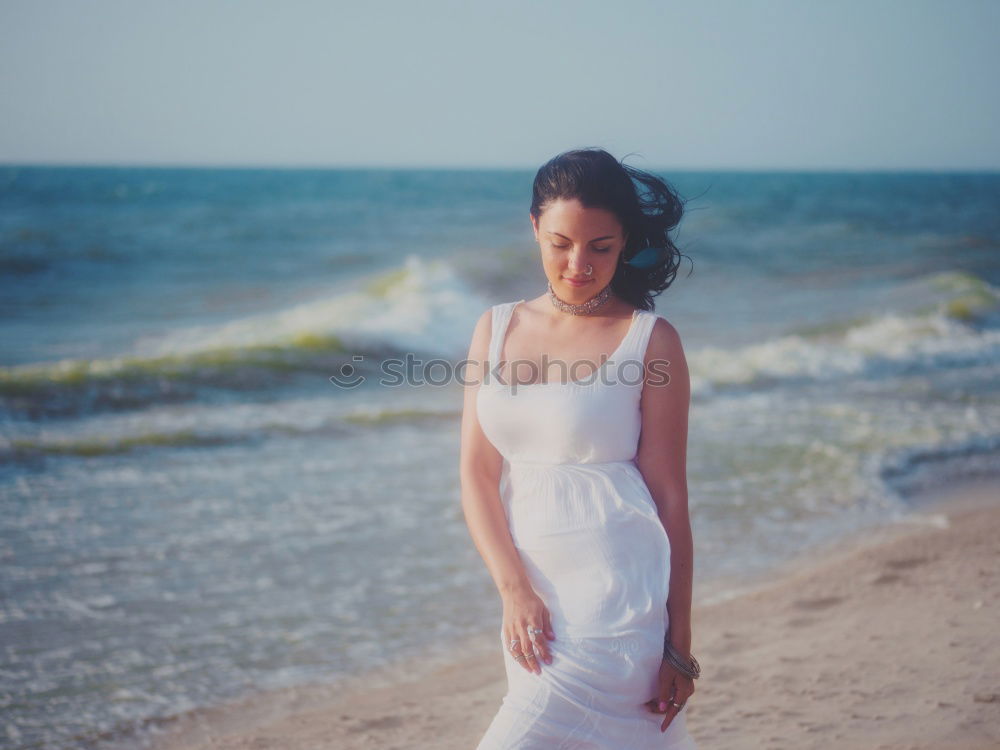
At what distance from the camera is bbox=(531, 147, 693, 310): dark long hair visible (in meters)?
2.13

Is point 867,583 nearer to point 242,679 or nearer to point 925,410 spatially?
point 242,679

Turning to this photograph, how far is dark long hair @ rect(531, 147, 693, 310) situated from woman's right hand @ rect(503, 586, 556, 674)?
773 millimetres

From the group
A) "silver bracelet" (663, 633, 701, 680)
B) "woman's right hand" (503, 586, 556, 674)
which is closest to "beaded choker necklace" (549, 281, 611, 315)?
"woman's right hand" (503, 586, 556, 674)

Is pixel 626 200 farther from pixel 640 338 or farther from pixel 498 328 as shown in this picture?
pixel 498 328

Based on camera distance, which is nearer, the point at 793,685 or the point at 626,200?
the point at 626,200

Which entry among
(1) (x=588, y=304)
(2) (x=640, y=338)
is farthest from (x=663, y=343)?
(1) (x=588, y=304)

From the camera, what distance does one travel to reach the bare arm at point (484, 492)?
2100 mm

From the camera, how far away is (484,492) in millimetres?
2223

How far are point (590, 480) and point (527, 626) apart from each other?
35 centimetres

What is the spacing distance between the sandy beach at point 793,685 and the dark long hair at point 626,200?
204cm

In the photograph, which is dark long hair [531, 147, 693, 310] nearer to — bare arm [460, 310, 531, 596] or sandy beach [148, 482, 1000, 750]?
bare arm [460, 310, 531, 596]

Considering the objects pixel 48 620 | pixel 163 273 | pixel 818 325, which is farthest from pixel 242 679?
pixel 163 273

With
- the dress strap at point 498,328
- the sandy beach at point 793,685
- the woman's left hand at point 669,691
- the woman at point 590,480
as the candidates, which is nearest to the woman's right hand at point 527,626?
the woman at point 590,480

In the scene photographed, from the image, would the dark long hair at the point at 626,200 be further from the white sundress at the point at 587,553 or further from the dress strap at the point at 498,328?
the dress strap at the point at 498,328
